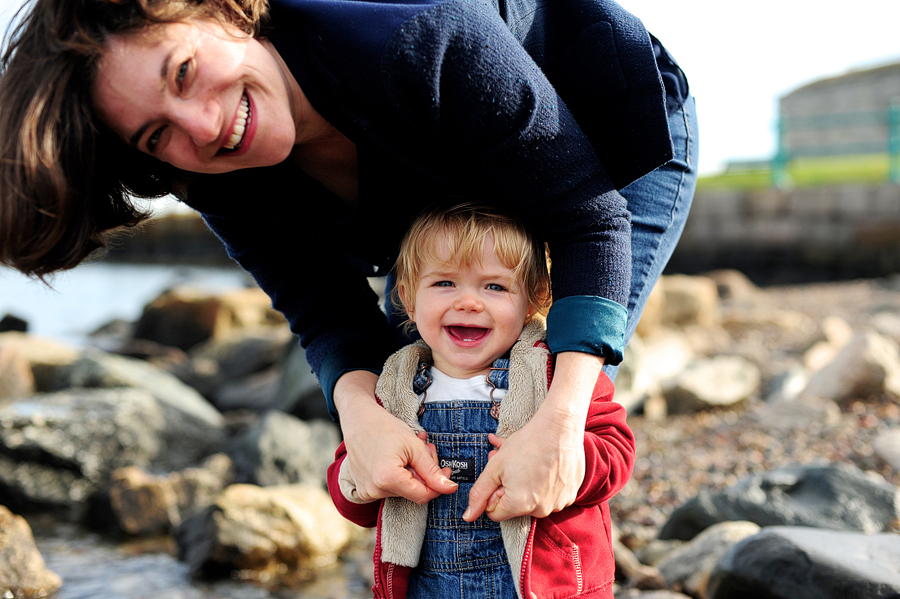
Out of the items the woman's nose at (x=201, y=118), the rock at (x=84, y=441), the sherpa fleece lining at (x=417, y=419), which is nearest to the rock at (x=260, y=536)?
the rock at (x=84, y=441)

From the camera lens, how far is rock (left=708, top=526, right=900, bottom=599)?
2170mm

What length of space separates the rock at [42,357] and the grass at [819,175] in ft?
39.1

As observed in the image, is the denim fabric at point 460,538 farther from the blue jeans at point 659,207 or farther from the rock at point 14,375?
the rock at point 14,375

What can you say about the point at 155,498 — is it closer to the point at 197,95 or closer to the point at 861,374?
the point at 197,95

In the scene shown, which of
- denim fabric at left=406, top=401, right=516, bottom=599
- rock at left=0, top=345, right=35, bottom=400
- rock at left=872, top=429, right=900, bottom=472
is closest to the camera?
denim fabric at left=406, top=401, right=516, bottom=599

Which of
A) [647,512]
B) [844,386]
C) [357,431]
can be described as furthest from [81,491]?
[844,386]

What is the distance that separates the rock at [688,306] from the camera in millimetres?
8742

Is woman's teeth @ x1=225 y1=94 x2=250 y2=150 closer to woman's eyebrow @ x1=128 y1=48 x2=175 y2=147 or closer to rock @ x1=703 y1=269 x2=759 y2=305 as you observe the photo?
woman's eyebrow @ x1=128 y1=48 x2=175 y2=147

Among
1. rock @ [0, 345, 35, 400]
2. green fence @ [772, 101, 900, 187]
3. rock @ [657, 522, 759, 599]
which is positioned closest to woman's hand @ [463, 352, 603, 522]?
rock @ [657, 522, 759, 599]

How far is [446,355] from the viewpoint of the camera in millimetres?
1768

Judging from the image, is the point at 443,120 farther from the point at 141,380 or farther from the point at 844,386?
the point at 141,380

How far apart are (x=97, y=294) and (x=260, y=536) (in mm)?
17412

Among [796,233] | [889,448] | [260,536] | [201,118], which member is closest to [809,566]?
[889,448]

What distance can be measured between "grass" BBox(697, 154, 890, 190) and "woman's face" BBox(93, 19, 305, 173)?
13857mm
